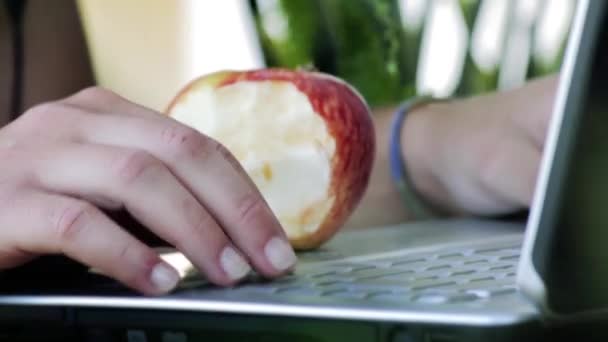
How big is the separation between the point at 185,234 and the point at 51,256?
0.06 m

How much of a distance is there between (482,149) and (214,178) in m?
0.41

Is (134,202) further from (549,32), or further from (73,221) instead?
(549,32)

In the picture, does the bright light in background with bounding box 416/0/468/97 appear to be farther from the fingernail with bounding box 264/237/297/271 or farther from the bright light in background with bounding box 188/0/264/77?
the fingernail with bounding box 264/237/297/271

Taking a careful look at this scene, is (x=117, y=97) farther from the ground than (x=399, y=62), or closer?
farther from the ground

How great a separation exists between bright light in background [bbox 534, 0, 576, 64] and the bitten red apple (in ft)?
2.48

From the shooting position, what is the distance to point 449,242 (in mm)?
482

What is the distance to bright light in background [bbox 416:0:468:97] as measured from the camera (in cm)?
115

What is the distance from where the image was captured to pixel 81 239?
368mm

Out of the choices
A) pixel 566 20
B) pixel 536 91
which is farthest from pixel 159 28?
pixel 536 91

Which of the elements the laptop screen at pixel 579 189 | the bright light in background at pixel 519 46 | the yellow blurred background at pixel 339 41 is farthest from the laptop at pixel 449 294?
the bright light in background at pixel 519 46

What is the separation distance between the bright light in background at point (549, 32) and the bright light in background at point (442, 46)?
0.39ft

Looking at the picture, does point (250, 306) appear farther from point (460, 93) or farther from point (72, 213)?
point (460, 93)

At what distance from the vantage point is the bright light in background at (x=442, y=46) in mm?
1154

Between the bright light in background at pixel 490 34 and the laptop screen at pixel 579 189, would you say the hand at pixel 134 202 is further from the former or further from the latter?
the bright light in background at pixel 490 34
